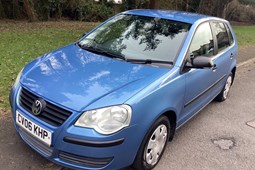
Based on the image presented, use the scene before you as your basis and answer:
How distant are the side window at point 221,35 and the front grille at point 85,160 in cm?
284

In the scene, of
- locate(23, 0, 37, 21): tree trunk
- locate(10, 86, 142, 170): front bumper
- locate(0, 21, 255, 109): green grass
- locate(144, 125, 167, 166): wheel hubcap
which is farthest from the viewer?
locate(23, 0, 37, 21): tree trunk

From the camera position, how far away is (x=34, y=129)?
9.73 ft

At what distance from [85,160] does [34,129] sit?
57 cm

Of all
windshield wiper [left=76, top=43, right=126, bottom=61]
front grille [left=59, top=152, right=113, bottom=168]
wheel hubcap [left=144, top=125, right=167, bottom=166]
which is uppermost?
windshield wiper [left=76, top=43, right=126, bottom=61]

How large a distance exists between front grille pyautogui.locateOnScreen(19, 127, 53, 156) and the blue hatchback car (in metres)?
0.01

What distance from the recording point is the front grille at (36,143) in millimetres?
2934

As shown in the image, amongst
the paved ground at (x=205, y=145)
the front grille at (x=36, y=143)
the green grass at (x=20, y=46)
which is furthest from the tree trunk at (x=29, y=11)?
the front grille at (x=36, y=143)

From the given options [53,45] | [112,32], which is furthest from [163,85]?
[53,45]

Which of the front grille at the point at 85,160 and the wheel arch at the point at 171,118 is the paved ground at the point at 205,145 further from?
the front grille at the point at 85,160

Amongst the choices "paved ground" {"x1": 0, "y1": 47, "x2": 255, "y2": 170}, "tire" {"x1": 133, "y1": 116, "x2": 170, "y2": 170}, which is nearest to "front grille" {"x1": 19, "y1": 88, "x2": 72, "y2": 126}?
"paved ground" {"x1": 0, "y1": 47, "x2": 255, "y2": 170}

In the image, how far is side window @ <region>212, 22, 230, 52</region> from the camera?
4.86m

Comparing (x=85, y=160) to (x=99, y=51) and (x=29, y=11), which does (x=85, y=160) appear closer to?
(x=99, y=51)

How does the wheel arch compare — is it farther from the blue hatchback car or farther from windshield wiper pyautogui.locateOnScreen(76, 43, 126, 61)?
windshield wiper pyautogui.locateOnScreen(76, 43, 126, 61)

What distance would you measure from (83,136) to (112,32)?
1.99 m
